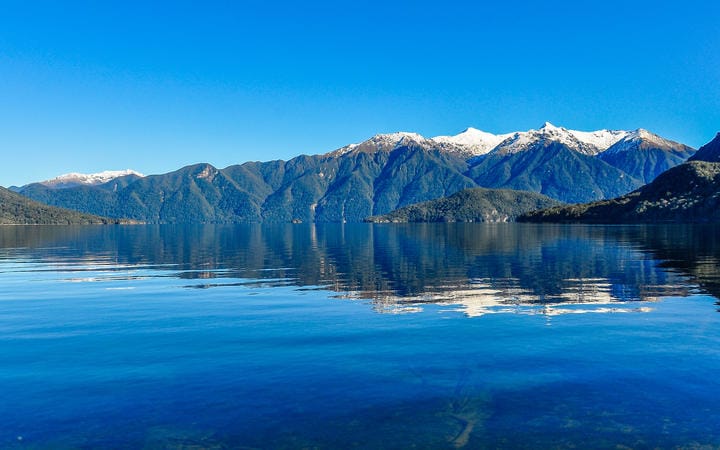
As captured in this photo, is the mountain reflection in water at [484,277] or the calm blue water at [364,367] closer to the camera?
the calm blue water at [364,367]

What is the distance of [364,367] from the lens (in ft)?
85.0

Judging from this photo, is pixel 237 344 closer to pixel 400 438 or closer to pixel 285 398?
pixel 285 398

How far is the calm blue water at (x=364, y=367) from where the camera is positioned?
18.5 m

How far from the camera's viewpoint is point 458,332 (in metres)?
33.5

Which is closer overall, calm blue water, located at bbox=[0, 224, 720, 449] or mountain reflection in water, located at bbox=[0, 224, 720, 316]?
calm blue water, located at bbox=[0, 224, 720, 449]

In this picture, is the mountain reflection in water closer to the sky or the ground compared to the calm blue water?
closer to the sky

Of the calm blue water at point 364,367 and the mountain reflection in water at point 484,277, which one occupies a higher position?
the mountain reflection in water at point 484,277

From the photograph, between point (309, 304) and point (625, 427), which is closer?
point (625, 427)

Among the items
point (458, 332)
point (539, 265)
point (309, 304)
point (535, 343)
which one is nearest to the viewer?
point (535, 343)

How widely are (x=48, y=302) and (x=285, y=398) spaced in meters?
35.6

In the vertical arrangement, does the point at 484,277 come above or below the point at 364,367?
above

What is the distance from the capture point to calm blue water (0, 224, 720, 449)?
18.5m

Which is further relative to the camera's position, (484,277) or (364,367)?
(484,277)

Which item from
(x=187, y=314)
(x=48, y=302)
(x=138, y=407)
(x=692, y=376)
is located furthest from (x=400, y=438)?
(x=48, y=302)
